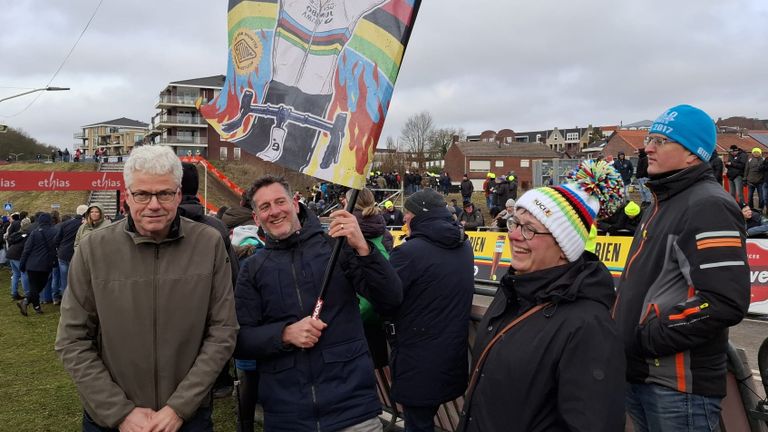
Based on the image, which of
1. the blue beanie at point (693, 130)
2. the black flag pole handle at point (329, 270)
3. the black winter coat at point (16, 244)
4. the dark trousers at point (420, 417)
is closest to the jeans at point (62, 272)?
the black winter coat at point (16, 244)

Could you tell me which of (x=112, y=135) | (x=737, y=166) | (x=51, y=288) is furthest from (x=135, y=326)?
(x=112, y=135)

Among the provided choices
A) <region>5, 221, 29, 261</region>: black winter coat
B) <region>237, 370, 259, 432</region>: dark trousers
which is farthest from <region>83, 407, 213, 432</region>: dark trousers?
<region>5, 221, 29, 261</region>: black winter coat

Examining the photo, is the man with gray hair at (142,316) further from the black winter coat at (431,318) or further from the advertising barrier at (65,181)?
the advertising barrier at (65,181)

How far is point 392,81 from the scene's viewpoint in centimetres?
265

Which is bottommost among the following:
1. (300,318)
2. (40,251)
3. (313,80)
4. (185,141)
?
(40,251)

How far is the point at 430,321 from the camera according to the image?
350cm

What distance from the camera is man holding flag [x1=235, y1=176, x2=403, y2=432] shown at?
8.98 feet

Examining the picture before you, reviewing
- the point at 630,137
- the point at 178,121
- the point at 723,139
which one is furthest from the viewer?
the point at 178,121

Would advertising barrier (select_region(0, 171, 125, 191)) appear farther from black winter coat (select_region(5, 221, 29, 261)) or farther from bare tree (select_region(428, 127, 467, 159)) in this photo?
bare tree (select_region(428, 127, 467, 159))

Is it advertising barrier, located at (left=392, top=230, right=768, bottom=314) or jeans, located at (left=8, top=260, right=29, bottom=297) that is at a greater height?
advertising barrier, located at (left=392, top=230, right=768, bottom=314)

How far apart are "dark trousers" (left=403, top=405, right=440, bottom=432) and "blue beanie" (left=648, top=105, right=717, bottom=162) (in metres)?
2.05

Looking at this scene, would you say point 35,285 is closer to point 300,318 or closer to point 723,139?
point 300,318

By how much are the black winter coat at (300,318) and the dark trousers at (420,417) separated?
2.21ft

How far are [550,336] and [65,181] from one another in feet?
74.2
